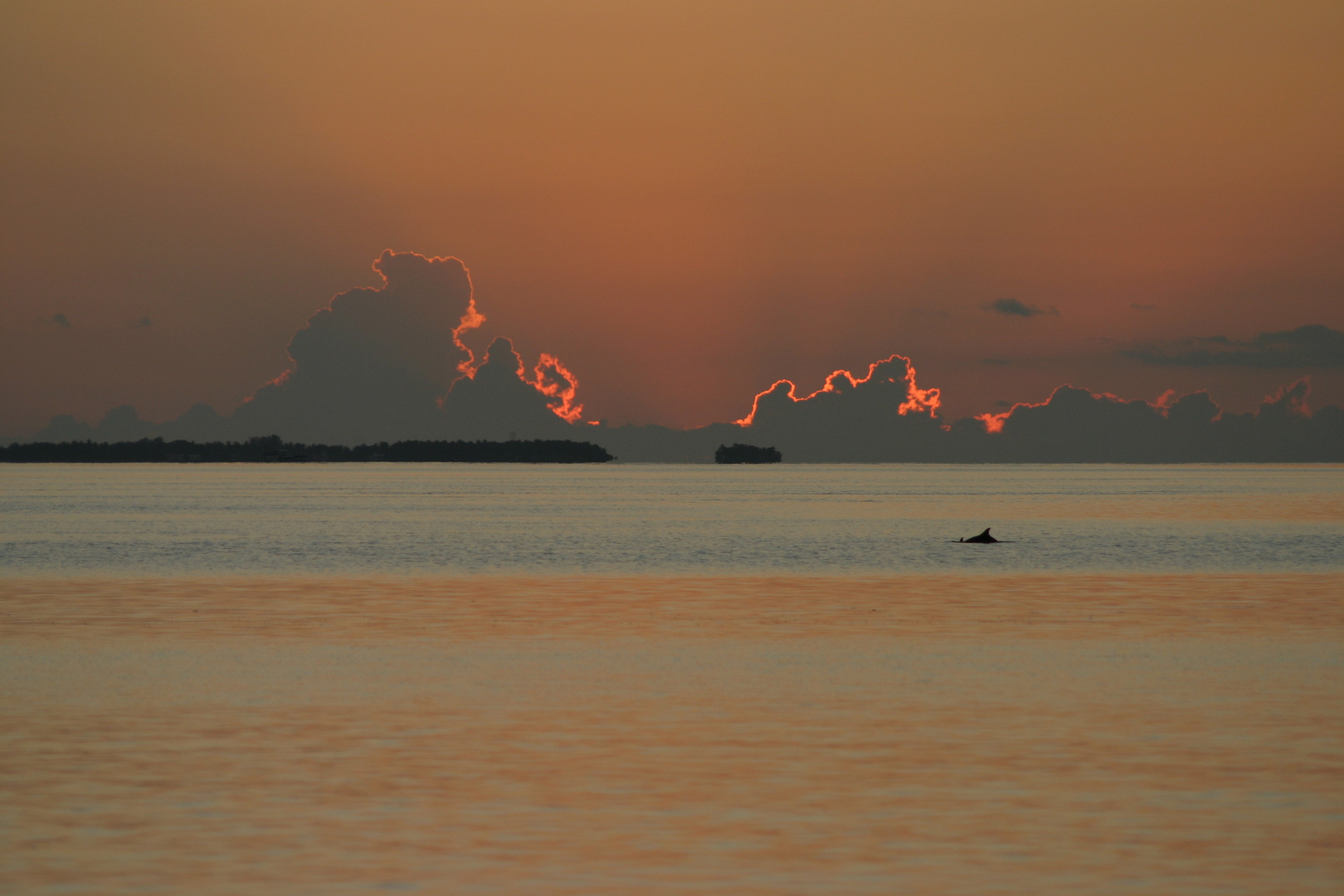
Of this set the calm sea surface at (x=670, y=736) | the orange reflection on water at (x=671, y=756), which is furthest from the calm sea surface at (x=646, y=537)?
the orange reflection on water at (x=671, y=756)

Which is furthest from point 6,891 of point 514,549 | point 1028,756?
point 514,549

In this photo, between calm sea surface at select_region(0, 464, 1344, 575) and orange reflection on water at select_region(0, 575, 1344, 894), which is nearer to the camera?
orange reflection on water at select_region(0, 575, 1344, 894)

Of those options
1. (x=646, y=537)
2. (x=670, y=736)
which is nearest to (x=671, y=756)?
(x=670, y=736)

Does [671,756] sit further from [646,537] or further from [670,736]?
[646,537]

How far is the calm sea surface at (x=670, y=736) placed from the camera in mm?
13789

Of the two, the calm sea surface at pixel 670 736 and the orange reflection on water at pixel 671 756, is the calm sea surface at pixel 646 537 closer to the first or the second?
the calm sea surface at pixel 670 736

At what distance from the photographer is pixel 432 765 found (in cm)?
1789

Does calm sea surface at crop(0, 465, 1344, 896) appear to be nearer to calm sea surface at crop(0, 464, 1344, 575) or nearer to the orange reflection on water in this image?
the orange reflection on water

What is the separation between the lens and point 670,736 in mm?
19828

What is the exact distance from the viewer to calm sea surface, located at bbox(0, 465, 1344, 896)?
13789mm

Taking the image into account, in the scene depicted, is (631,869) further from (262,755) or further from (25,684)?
(25,684)

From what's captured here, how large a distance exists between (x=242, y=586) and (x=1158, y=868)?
3672cm

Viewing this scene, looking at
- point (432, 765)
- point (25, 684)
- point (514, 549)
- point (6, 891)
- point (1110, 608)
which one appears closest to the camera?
point (6, 891)

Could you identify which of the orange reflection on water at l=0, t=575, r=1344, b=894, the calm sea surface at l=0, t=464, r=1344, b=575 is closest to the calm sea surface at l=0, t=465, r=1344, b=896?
the orange reflection on water at l=0, t=575, r=1344, b=894
